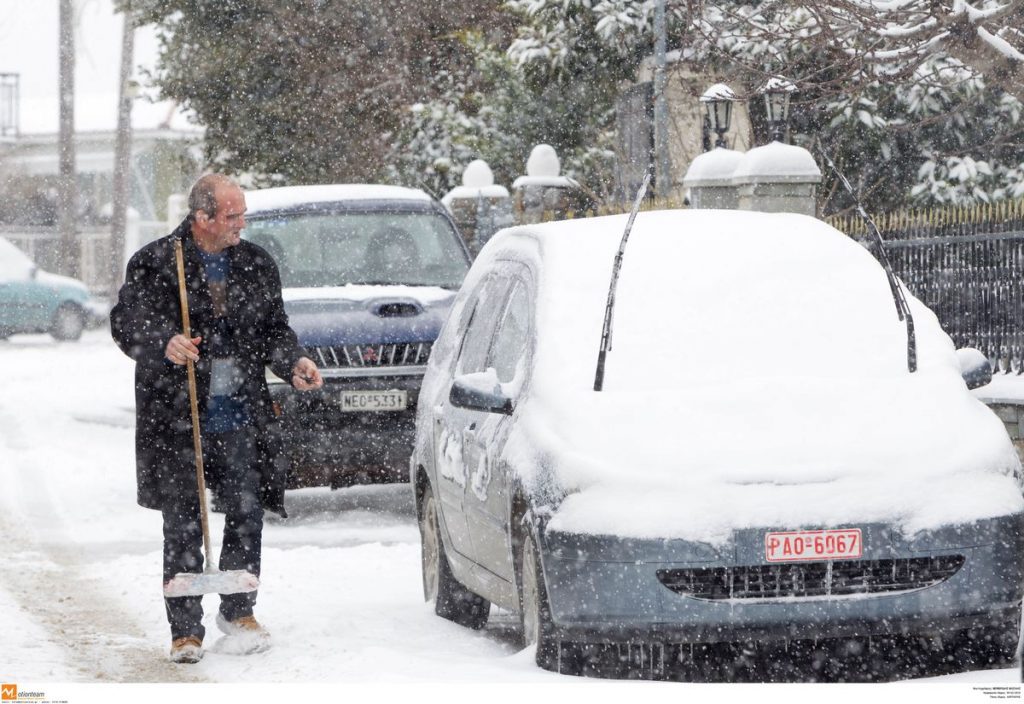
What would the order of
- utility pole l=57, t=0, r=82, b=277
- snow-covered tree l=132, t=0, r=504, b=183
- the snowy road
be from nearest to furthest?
the snowy road → utility pole l=57, t=0, r=82, b=277 → snow-covered tree l=132, t=0, r=504, b=183

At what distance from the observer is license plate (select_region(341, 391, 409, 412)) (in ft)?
37.9

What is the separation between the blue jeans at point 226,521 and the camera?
738 centimetres

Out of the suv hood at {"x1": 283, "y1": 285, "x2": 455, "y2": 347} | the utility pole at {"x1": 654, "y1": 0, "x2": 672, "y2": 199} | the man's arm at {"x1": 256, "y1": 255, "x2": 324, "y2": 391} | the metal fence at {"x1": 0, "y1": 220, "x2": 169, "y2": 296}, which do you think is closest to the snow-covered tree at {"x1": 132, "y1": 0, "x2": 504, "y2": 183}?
the utility pole at {"x1": 654, "y1": 0, "x2": 672, "y2": 199}

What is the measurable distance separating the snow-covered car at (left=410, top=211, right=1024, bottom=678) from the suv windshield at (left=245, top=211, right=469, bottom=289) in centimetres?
551

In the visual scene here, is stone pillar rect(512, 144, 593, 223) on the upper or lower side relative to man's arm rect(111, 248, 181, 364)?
lower

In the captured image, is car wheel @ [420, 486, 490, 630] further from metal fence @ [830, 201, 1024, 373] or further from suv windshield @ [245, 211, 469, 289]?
metal fence @ [830, 201, 1024, 373]

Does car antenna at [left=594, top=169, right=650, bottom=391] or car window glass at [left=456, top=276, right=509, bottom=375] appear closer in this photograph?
car antenna at [left=594, top=169, right=650, bottom=391]

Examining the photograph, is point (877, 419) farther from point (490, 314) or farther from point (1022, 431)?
point (1022, 431)

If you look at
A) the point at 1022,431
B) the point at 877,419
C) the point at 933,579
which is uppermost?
the point at 877,419

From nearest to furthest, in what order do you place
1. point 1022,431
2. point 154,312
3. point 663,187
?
1. point 154,312
2. point 1022,431
3. point 663,187

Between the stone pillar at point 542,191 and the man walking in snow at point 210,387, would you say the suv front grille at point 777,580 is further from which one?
the stone pillar at point 542,191

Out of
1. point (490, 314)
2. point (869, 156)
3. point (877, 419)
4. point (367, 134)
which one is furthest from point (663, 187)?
point (877, 419)

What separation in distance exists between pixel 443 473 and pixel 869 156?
46.5 ft

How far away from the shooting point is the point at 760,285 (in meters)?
6.90
